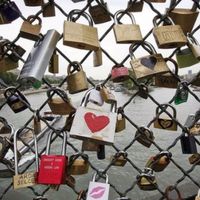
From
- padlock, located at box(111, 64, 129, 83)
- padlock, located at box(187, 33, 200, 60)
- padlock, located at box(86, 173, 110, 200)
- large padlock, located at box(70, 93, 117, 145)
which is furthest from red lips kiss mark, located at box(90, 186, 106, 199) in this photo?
padlock, located at box(187, 33, 200, 60)

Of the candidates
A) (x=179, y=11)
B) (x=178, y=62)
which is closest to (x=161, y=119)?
(x=178, y=62)

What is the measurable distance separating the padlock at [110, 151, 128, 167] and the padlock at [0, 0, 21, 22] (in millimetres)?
378

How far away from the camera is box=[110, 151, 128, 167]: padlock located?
813mm

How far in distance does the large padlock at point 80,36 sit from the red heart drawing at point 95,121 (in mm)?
133

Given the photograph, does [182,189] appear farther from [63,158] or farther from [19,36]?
[19,36]

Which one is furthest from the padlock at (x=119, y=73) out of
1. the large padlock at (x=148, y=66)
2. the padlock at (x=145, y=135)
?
the padlock at (x=145, y=135)

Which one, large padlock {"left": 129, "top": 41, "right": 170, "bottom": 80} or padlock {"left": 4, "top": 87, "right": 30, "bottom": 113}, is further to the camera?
padlock {"left": 4, "top": 87, "right": 30, "bottom": 113}

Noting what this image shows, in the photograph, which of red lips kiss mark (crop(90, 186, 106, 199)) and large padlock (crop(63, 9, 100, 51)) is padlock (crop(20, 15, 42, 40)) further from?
red lips kiss mark (crop(90, 186, 106, 199))

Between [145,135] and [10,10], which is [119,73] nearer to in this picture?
[145,135]

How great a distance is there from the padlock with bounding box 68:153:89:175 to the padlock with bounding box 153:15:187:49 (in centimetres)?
29

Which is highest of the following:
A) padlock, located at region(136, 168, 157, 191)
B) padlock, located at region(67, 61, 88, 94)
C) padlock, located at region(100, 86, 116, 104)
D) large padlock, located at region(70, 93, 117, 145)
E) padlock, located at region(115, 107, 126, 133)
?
padlock, located at region(67, 61, 88, 94)

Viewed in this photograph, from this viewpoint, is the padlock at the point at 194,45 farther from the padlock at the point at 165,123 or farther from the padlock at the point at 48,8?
the padlock at the point at 48,8

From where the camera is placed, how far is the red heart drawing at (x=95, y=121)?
2.25 ft

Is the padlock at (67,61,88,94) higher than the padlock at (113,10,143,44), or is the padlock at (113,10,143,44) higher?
the padlock at (113,10,143,44)
